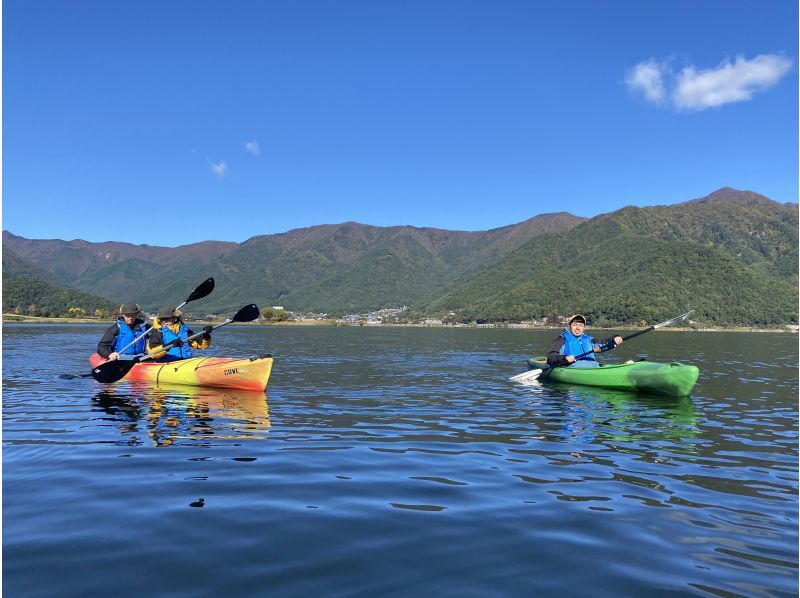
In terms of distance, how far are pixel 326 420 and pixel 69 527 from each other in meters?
7.83

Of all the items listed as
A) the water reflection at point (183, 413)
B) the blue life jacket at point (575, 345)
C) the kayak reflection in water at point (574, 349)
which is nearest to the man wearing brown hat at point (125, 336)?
the water reflection at point (183, 413)

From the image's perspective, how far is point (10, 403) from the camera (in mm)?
16031

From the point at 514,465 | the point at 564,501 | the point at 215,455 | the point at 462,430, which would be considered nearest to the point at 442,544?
the point at 564,501

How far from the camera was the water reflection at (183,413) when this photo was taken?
37.9 feet

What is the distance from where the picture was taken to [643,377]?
60.5 feet

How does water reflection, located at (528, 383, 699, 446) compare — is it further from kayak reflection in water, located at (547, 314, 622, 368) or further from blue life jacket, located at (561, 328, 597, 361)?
blue life jacket, located at (561, 328, 597, 361)

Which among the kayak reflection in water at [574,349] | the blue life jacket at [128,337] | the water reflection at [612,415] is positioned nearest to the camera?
the water reflection at [612,415]

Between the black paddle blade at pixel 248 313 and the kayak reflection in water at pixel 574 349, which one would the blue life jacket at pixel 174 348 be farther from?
the kayak reflection in water at pixel 574 349

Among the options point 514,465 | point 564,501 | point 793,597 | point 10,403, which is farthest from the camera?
point 10,403

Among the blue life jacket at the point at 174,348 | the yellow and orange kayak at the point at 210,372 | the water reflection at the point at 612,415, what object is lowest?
the water reflection at the point at 612,415

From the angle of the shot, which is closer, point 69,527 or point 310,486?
point 69,527

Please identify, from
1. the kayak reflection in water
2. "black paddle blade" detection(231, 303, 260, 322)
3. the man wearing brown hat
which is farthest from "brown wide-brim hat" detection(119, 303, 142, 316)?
the kayak reflection in water

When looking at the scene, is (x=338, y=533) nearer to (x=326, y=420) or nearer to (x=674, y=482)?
(x=674, y=482)

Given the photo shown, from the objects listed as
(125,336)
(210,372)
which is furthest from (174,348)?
(210,372)
